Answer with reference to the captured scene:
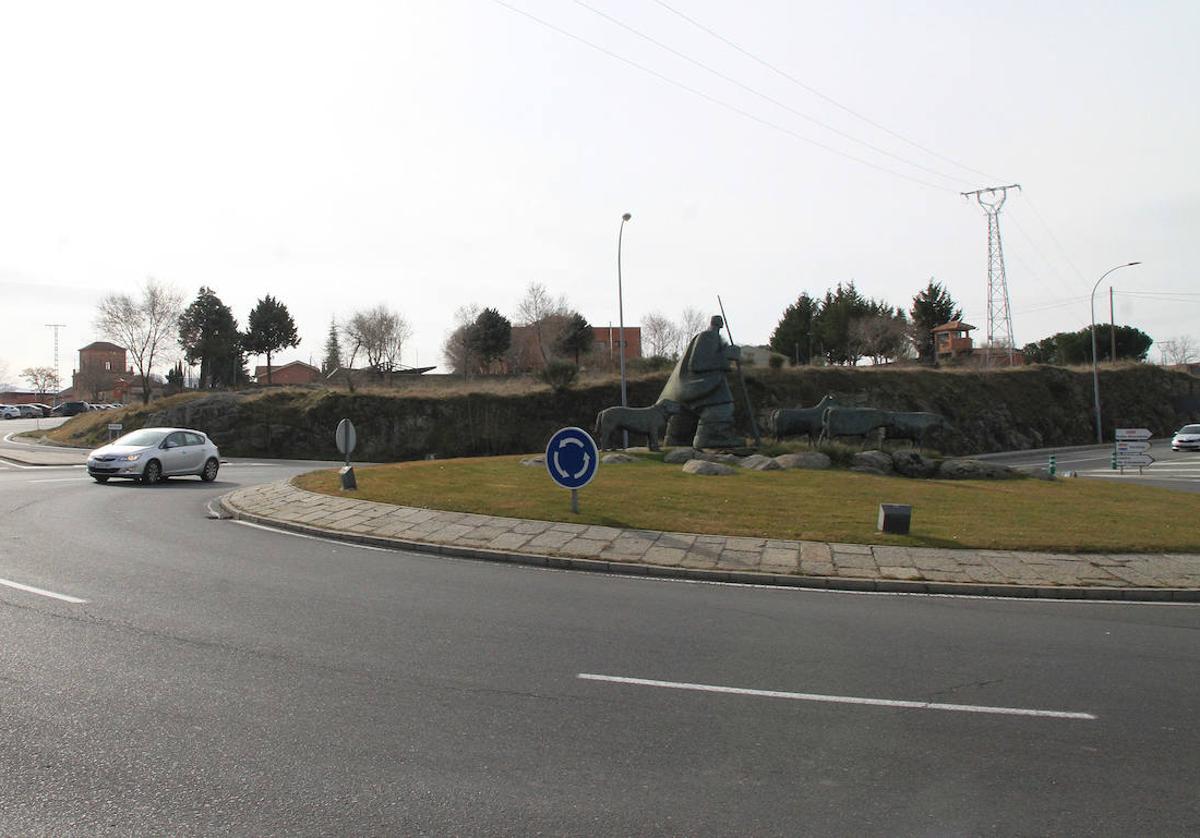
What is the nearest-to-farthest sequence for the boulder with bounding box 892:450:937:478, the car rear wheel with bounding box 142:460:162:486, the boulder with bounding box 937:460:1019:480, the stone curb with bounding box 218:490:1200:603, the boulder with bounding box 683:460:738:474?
the stone curb with bounding box 218:490:1200:603
the boulder with bounding box 683:460:738:474
the car rear wheel with bounding box 142:460:162:486
the boulder with bounding box 937:460:1019:480
the boulder with bounding box 892:450:937:478

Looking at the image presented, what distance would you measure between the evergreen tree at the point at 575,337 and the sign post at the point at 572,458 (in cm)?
5639

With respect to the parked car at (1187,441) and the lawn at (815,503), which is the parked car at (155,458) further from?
the parked car at (1187,441)

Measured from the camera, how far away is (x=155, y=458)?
2220cm

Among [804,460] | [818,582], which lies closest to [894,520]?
[818,582]

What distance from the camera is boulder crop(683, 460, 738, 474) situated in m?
20.8

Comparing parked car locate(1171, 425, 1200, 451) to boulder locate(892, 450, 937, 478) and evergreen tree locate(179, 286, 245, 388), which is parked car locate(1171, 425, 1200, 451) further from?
evergreen tree locate(179, 286, 245, 388)

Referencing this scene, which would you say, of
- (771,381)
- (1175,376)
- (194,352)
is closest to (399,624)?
(771,381)

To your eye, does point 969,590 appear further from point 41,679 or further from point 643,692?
point 41,679

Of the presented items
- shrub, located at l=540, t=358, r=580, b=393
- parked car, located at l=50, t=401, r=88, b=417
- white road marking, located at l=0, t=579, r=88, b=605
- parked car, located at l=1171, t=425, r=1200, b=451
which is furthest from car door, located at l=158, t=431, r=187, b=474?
parked car, located at l=50, t=401, r=88, b=417

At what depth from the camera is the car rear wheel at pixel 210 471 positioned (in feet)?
78.2

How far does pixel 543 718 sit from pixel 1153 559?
10.3 meters

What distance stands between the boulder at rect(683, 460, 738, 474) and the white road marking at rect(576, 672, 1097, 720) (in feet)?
48.5

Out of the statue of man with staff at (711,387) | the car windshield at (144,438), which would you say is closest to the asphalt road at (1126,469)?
the statue of man with staff at (711,387)

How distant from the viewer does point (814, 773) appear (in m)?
4.60
